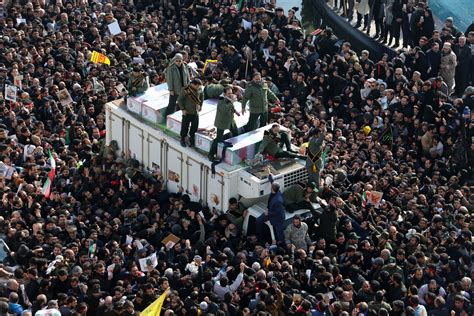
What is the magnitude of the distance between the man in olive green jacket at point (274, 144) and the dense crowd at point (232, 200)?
117 centimetres

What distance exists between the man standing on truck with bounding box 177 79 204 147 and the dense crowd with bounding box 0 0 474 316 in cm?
140

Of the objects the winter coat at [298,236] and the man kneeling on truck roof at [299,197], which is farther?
the man kneeling on truck roof at [299,197]

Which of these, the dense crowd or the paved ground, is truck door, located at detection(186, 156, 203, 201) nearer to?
the dense crowd

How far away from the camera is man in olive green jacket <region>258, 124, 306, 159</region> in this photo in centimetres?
2408

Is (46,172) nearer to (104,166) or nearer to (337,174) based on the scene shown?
(104,166)

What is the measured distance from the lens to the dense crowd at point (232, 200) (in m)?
20.9

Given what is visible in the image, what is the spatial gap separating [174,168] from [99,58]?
6475 mm

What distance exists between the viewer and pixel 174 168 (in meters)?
25.2

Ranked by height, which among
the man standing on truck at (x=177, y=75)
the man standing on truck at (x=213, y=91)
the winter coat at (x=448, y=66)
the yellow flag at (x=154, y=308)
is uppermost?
the man standing on truck at (x=177, y=75)

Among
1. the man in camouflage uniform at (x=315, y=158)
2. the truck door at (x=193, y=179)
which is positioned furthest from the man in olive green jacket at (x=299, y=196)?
the truck door at (x=193, y=179)

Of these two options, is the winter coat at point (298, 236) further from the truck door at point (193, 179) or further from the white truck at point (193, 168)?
the truck door at point (193, 179)

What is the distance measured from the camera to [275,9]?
33.1 m

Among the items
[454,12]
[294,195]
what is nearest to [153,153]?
[294,195]

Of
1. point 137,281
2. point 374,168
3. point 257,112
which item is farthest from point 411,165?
point 137,281
